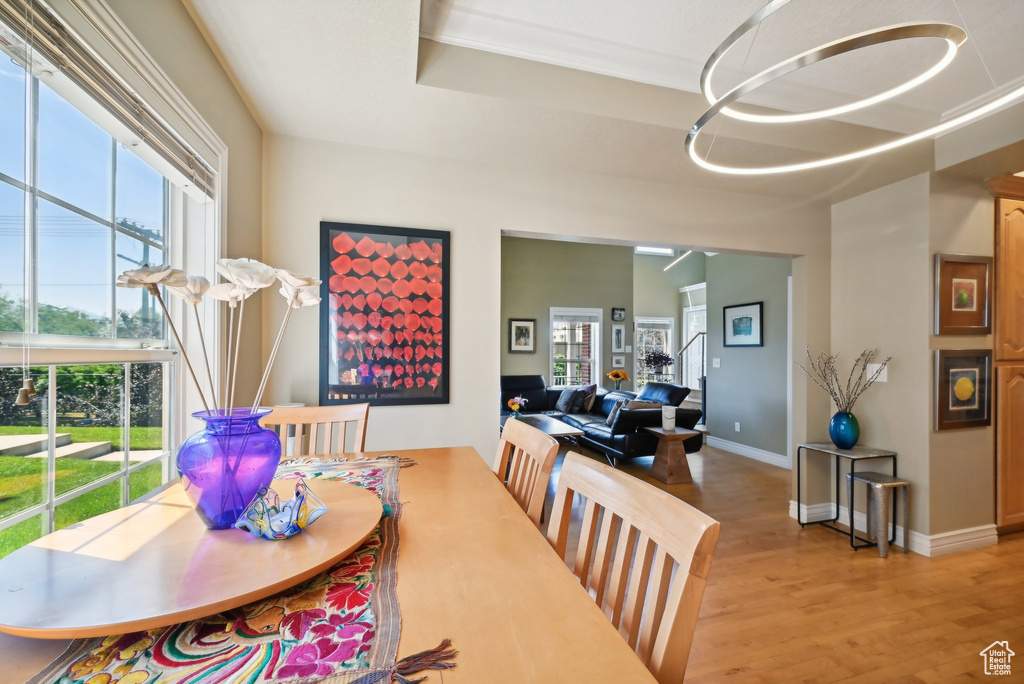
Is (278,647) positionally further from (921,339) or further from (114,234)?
(921,339)

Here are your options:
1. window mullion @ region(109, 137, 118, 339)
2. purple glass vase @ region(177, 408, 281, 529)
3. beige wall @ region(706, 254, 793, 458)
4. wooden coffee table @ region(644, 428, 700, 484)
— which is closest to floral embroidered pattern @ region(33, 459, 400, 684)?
purple glass vase @ region(177, 408, 281, 529)

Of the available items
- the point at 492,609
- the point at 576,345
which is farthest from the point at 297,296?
the point at 576,345

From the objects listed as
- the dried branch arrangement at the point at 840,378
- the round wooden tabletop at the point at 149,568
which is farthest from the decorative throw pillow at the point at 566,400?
the round wooden tabletop at the point at 149,568

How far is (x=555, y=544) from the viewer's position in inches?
39.3

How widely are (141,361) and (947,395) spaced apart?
4.15 meters

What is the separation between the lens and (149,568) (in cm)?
75

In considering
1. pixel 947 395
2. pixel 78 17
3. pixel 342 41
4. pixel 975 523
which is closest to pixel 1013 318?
pixel 947 395

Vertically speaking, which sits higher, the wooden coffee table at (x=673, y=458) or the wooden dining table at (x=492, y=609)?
the wooden dining table at (x=492, y=609)

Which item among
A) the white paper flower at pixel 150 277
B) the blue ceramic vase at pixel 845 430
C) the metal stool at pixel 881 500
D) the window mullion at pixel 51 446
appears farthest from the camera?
the blue ceramic vase at pixel 845 430

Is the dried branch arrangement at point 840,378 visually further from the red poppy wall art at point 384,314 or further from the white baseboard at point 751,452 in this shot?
the red poppy wall art at point 384,314

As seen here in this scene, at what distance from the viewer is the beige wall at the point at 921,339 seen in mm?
2721

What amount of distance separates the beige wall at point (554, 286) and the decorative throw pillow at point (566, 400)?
39.9 inches

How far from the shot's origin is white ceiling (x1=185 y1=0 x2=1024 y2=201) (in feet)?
5.46

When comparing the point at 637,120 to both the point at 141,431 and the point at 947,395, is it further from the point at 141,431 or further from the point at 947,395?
the point at 947,395
